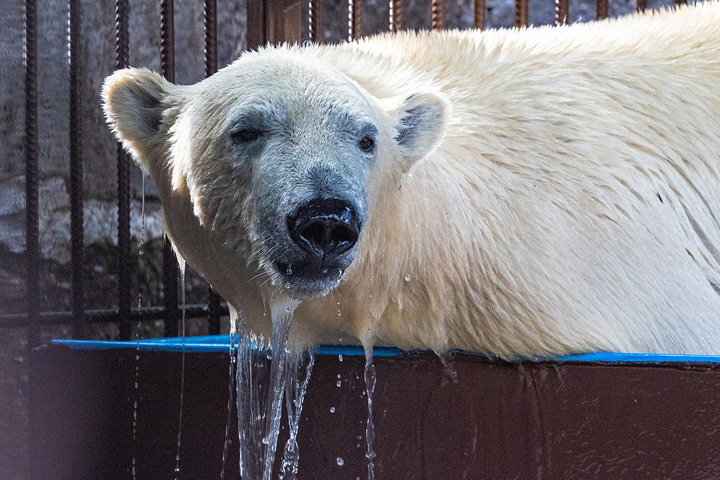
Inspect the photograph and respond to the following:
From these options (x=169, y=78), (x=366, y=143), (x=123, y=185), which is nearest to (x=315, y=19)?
(x=169, y=78)

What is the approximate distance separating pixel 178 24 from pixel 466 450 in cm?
354

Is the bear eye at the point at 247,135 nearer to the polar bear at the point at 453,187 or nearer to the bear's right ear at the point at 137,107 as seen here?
the polar bear at the point at 453,187

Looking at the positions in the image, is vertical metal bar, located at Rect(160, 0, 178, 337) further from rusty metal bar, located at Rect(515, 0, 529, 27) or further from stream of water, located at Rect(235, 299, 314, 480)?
rusty metal bar, located at Rect(515, 0, 529, 27)

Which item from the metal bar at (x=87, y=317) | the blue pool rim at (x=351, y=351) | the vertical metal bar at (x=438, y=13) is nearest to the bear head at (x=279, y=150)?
the blue pool rim at (x=351, y=351)

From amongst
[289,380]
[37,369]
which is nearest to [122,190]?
[37,369]

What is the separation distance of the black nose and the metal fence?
145cm

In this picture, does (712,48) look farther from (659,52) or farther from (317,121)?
(317,121)

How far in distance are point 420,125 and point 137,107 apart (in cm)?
67

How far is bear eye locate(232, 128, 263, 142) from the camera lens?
1.80 m

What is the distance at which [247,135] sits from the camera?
182cm

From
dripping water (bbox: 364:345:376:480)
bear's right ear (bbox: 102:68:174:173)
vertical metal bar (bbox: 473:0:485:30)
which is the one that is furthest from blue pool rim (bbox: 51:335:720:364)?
vertical metal bar (bbox: 473:0:485:30)

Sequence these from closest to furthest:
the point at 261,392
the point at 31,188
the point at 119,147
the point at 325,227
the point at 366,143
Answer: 1. the point at 325,227
2. the point at 366,143
3. the point at 261,392
4. the point at 31,188
5. the point at 119,147

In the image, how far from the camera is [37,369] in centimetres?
269

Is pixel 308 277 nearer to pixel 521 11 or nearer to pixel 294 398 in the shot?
pixel 294 398
